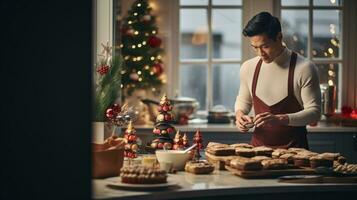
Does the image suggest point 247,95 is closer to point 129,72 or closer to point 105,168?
point 105,168

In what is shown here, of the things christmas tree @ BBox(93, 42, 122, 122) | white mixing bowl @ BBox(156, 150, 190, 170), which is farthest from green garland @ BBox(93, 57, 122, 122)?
white mixing bowl @ BBox(156, 150, 190, 170)

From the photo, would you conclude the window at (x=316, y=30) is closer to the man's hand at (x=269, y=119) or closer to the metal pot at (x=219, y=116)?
the metal pot at (x=219, y=116)

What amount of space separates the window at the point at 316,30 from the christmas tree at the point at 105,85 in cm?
325

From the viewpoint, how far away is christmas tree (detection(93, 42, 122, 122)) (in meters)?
3.80

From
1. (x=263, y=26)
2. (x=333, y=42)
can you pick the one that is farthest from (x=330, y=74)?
(x=263, y=26)

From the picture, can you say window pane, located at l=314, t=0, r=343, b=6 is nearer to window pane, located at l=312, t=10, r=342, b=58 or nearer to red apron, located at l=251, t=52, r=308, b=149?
window pane, located at l=312, t=10, r=342, b=58

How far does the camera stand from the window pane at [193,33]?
7117mm

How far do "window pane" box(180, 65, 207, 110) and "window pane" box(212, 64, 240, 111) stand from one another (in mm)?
106

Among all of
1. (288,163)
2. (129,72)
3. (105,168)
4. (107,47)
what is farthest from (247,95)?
(129,72)

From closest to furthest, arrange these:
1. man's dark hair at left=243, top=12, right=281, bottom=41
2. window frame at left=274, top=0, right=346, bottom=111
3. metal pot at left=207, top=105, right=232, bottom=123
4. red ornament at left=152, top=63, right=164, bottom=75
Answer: man's dark hair at left=243, top=12, right=281, bottom=41 → metal pot at left=207, top=105, right=232, bottom=123 → red ornament at left=152, top=63, right=164, bottom=75 → window frame at left=274, top=0, right=346, bottom=111

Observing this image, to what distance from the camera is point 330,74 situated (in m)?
7.11

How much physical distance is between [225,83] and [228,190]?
425cm
